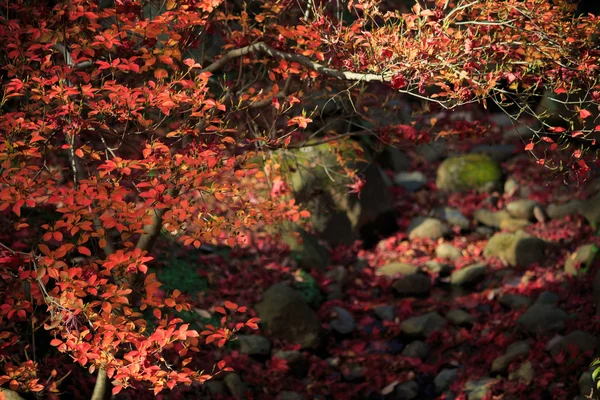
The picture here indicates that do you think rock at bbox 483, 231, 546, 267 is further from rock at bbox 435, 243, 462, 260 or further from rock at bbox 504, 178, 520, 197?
rock at bbox 504, 178, 520, 197

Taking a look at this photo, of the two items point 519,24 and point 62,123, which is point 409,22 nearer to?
point 519,24

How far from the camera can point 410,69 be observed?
213 inches

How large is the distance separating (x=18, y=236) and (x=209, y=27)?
13.2 ft

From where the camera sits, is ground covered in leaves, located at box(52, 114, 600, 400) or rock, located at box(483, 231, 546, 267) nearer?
ground covered in leaves, located at box(52, 114, 600, 400)

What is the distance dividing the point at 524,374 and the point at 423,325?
2.15m

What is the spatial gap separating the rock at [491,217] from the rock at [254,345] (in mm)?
6155

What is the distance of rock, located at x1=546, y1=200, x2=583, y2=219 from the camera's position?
43.8 feet

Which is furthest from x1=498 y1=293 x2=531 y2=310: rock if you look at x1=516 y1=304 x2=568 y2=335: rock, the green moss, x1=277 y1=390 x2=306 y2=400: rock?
x1=277 y1=390 x2=306 y2=400: rock

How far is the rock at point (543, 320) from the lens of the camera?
965 centimetres

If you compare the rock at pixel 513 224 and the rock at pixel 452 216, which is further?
the rock at pixel 452 216

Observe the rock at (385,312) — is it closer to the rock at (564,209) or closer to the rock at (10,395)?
the rock at (564,209)

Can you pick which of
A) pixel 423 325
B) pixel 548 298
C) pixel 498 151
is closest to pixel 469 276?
pixel 548 298

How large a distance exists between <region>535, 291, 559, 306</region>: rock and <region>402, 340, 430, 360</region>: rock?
6.22ft

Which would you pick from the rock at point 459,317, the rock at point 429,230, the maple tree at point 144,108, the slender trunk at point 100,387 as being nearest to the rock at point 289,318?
the rock at point 459,317
